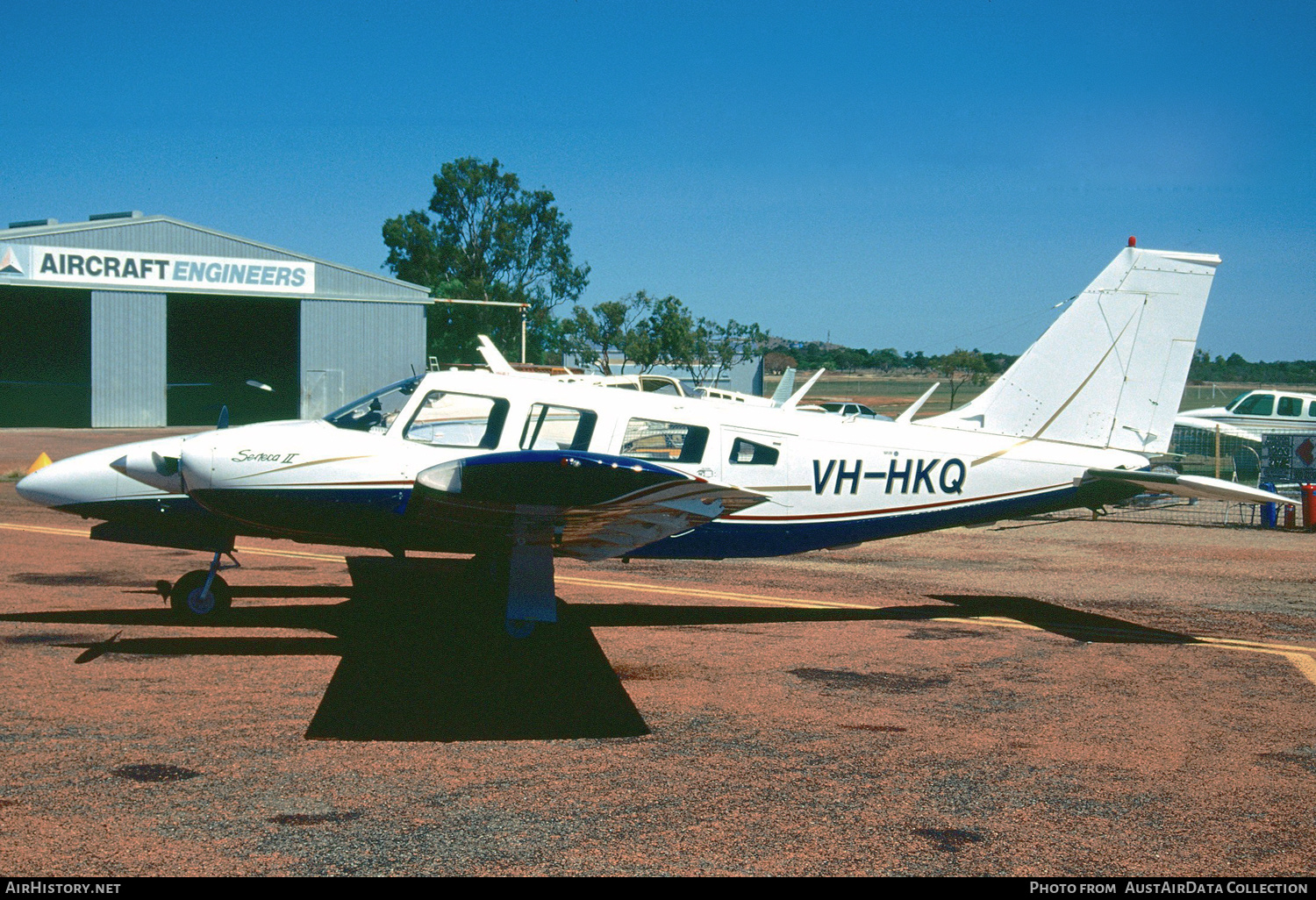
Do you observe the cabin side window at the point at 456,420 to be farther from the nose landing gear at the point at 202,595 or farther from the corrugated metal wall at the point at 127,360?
the corrugated metal wall at the point at 127,360

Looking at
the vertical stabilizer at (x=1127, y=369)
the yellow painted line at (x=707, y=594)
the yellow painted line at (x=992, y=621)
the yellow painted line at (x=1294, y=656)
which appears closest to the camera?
the yellow painted line at (x=1294, y=656)

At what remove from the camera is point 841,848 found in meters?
4.90

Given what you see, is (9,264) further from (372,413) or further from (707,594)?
(707,594)

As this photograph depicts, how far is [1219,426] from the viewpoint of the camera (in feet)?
71.9

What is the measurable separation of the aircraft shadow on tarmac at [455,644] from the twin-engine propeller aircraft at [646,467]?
526 mm

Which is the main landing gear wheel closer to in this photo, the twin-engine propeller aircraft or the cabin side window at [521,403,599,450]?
the twin-engine propeller aircraft

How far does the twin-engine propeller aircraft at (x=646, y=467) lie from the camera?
26.0 feet

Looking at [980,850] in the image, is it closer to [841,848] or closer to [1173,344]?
[841,848]

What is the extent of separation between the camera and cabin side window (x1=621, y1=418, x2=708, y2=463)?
29.8ft

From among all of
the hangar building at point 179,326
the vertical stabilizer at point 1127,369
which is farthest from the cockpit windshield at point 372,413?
the hangar building at point 179,326

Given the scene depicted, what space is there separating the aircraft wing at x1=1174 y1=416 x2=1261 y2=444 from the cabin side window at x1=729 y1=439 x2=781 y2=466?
1568cm

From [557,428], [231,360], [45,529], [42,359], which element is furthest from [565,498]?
[42,359]

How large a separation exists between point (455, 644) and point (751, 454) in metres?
3.12

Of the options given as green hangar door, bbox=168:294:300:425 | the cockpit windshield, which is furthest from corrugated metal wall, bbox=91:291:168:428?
the cockpit windshield
